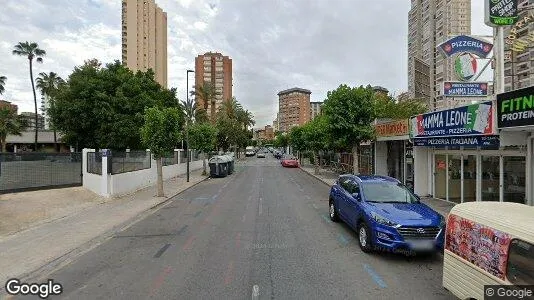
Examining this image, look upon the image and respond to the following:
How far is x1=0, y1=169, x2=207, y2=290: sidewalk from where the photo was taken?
830 cm

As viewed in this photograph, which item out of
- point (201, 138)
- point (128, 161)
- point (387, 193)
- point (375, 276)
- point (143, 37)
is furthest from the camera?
point (143, 37)

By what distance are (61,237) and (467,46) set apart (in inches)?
603

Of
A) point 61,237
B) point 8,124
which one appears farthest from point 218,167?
point 8,124

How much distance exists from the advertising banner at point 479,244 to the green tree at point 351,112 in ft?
57.3

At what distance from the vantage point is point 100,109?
3538 centimetres

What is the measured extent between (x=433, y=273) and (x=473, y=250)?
245 centimetres

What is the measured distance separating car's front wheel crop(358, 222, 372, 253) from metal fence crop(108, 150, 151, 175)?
13.6 metres

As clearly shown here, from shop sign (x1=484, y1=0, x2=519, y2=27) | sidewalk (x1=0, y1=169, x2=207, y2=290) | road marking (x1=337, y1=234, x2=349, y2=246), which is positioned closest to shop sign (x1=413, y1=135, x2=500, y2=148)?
shop sign (x1=484, y1=0, x2=519, y2=27)

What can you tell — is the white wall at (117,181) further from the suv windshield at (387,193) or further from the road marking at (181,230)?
the suv windshield at (387,193)

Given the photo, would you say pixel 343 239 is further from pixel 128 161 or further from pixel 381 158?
pixel 381 158

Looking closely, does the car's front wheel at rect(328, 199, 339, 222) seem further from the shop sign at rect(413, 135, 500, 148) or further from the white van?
the white van

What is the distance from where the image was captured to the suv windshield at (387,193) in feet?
33.0

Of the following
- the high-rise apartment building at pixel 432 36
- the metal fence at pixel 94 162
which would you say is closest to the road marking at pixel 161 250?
the metal fence at pixel 94 162

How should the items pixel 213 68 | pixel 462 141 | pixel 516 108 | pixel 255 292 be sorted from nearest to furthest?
pixel 255 292 < pixel 516 108 < pixel 462 141 < pixel 213 68
